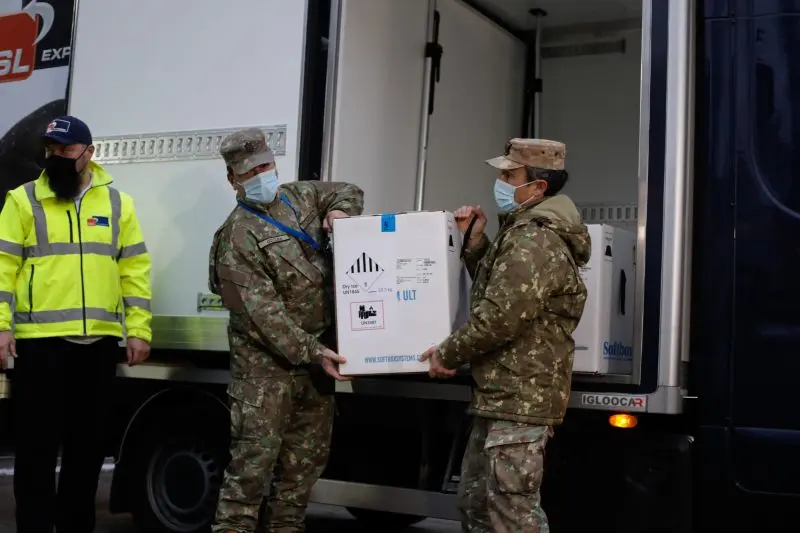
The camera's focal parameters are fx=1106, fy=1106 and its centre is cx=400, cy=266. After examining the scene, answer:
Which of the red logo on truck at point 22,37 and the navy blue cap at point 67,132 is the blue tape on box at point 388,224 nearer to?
the navy blue cap at point 67,132


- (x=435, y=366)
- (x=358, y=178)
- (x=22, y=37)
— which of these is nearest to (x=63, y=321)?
(x=358, y=178)

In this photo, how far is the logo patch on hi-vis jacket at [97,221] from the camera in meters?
4.77

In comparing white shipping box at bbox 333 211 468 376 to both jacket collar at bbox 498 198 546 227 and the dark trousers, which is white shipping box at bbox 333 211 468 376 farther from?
the dark trousers

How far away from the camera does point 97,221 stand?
479 cm

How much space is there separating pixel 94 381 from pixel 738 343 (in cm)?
268

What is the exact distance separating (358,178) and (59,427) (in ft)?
5.62

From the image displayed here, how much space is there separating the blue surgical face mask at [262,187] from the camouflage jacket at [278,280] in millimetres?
50

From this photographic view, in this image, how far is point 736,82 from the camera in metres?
4.14

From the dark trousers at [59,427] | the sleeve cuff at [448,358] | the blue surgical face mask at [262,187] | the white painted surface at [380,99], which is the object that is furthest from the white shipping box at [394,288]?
the dark trousers at [59,427]

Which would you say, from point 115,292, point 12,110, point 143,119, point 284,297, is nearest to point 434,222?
point 284,297

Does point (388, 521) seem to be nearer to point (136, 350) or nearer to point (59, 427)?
point (136, 350)

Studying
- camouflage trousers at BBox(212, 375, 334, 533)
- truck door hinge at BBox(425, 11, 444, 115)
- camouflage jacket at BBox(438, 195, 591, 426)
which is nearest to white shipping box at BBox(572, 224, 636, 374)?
camouflage jacket at BBox(438, 195, 591, 426)

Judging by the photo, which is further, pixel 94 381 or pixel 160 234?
pixel 160 234

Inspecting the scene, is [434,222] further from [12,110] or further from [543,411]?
[12,110]
